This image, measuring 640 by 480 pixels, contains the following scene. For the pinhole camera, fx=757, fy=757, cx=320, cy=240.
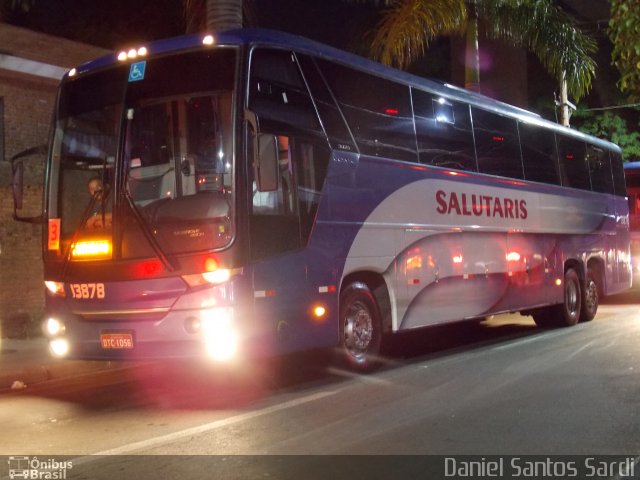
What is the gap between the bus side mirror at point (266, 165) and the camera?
771cm

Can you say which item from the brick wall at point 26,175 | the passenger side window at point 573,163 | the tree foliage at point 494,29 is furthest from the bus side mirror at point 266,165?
the tree foliage at point 494,29

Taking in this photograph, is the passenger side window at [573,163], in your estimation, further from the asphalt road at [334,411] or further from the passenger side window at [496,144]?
the asphalt road at [334,411]

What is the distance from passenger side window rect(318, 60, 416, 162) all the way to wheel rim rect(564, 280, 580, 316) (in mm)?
6017

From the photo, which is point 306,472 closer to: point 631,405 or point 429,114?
point 631,405

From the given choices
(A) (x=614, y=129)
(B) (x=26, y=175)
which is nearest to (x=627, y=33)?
(B) (x=26, y=175)

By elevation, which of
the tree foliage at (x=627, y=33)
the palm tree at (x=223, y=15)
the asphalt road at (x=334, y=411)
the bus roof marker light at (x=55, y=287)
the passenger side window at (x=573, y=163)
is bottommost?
the asphalt road at (x=334, y=411)

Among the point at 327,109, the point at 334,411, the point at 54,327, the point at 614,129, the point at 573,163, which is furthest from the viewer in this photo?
the point at 614,129

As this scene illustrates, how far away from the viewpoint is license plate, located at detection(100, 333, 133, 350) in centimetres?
788

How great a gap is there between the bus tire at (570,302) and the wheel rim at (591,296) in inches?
9.9

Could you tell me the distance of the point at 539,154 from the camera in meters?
13.9

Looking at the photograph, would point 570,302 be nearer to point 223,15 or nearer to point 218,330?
point 223,15

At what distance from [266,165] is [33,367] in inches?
189

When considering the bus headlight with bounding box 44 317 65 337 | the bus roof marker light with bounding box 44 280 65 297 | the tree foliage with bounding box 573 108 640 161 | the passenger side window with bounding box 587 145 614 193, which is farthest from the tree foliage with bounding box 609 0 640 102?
the tree foliage with bounding box 573 108 640 161

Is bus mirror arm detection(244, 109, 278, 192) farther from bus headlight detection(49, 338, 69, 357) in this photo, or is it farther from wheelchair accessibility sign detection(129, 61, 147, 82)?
bus headlight detection(49, 338, 69, 357)
